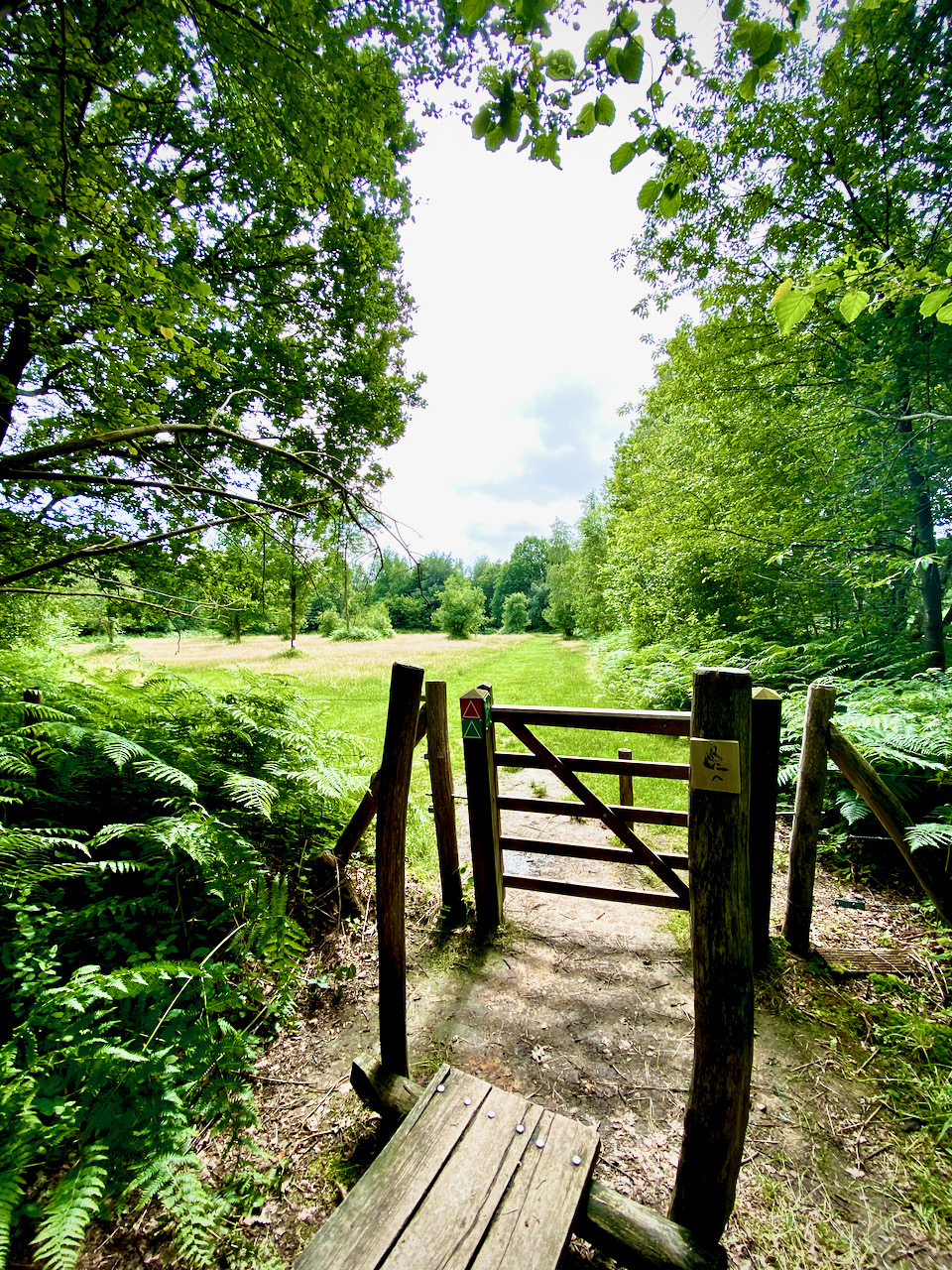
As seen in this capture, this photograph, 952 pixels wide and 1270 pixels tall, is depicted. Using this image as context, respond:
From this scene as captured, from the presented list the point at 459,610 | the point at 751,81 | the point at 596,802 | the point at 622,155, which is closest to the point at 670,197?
the point at 622,155

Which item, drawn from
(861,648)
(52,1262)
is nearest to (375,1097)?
(52,1262)

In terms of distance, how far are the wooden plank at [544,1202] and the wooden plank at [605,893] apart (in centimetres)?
150

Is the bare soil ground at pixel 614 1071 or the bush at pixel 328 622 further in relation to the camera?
the bush at pixel 328 622

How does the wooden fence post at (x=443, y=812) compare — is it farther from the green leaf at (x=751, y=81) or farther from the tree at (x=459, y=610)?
the tree at (x=459, y=610)

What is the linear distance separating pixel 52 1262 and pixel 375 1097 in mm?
1155

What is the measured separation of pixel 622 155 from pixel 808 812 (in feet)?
12.2

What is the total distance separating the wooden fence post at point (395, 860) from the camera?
Answer: 83.8 inches

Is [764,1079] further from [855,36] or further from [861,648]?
[855,36]

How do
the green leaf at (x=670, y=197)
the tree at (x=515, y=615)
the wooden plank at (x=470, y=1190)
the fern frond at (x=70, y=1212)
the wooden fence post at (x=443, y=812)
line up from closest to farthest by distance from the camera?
1. the fern frond at (x=70, y=1212)
2. the wooden plank at (x=470, y=1190)
3. the green leaf at (x=670, y=197)
4. the wooden fence post at (x=443, y=812)
5. the tree at (x=515, y=615)

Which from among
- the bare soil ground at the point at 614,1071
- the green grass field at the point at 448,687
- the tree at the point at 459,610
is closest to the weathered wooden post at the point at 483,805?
the bare soil ground at the point at 614,1071

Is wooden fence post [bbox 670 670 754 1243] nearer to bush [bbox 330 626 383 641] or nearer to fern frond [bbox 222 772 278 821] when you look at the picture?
fern frond [bbox 222 772 278 821]

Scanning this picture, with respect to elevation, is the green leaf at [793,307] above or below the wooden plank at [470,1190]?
above

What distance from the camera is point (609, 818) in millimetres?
Answer: 3166

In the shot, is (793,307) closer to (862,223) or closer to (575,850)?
(575,850)
